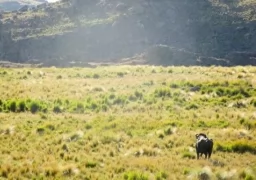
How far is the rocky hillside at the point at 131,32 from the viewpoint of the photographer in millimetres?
Answer: 106875

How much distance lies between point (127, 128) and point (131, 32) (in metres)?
95.9

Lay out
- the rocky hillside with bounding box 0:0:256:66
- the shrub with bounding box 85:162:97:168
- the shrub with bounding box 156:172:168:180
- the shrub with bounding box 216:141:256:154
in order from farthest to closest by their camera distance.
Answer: the rocky hillside with bounding box 0:0:256:66 < the shrub with bounding box 216:141:256:154 < the shrub with bounding box 85:162:97:168 < the shrub with bounding box 156:172:168:180

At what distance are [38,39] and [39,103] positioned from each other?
90.6 m

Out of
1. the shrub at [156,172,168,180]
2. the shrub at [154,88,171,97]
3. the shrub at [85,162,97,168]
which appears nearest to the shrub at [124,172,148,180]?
the shrub at [156,172,168,180]

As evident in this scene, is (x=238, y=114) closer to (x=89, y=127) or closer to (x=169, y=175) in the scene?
(x=89, y=127)

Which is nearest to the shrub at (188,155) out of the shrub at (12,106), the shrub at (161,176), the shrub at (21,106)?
the shrub at (161,176)

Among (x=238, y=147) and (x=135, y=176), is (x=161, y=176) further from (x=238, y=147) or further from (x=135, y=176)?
(x=238, y=147)

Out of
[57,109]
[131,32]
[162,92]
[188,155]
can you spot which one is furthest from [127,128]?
[131,32]

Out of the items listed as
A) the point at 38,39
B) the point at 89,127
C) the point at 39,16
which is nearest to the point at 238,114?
the point at 89,127

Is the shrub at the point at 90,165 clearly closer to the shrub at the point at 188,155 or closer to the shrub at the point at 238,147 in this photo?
the shrub at the point at 188,155

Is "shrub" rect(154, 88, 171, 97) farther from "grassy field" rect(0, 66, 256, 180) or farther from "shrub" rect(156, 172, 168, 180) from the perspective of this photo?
"shrub" rect(156, 172, 168, 180)

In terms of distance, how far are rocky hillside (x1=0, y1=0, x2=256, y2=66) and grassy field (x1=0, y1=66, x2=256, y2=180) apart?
62.0m

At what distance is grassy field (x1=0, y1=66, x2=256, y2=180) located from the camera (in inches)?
591

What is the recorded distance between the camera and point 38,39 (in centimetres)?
11512
